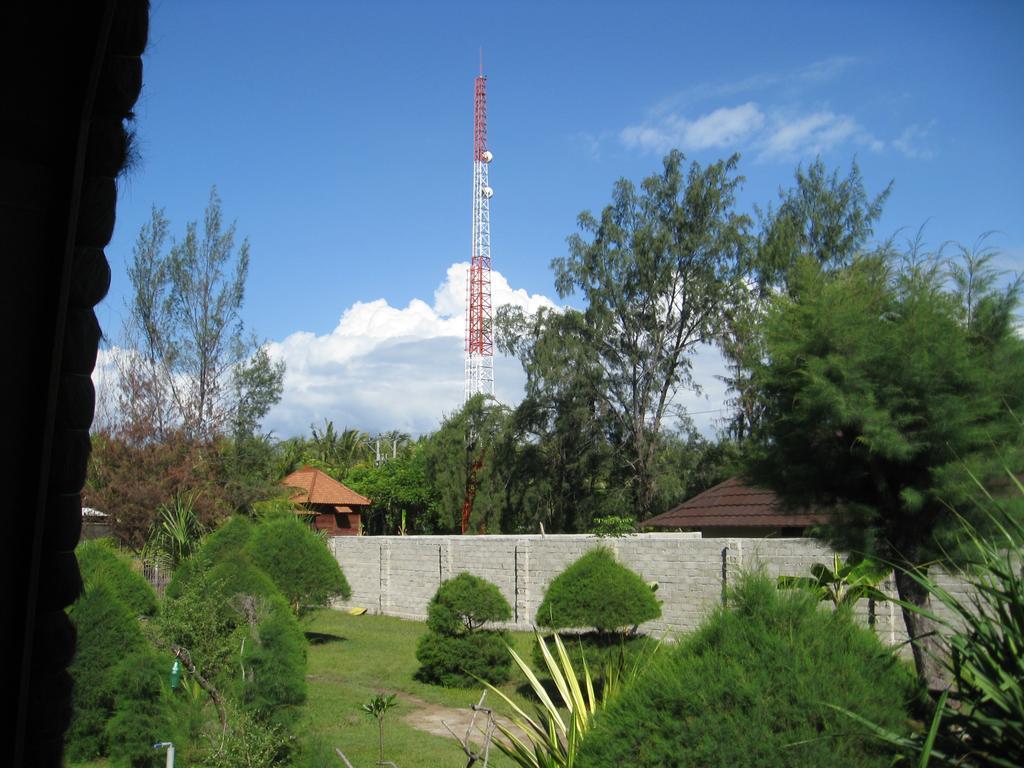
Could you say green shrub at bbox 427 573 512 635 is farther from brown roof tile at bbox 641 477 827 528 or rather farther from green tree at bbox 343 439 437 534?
green tree at bbox 343 439 437 534

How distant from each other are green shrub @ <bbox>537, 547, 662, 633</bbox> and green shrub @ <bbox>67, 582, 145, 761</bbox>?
17.5 feet

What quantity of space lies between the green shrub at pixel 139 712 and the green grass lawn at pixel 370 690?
1245 millimetres

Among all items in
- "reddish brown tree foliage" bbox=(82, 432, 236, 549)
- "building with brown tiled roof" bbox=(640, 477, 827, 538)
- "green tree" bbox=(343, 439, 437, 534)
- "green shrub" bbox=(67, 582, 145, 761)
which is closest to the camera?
"green shrub" bbox=(67, 582, 145, 761)

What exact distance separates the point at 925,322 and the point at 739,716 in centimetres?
549

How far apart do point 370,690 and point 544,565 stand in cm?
716

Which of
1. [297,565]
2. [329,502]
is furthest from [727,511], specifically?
[329,502]

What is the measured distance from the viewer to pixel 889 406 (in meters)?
7.84

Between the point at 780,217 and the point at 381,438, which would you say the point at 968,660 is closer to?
the point at 780,217

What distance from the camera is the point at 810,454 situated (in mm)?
8438

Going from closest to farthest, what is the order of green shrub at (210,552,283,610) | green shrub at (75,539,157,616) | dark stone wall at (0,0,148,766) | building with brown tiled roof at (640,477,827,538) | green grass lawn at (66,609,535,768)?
dark stone wall at (0,0,148,766) < green grass lawn at (66,609,535,768) < green shrub at (75,539,157,616) < green shrub at (210,552,283,610) < building with brown tiled roof at (640,477,827,538)

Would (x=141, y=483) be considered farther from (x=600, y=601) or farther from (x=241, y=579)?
(x=600, y=601)

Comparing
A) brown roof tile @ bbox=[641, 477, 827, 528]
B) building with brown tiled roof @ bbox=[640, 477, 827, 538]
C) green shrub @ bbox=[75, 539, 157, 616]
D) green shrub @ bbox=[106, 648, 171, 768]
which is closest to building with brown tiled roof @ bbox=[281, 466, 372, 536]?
building with brown tiled roof @ bbox=[640, 477, 827, 538]

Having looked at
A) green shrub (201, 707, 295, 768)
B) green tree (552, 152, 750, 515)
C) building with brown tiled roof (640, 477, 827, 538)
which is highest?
green tree (552, 152, 750, 515)

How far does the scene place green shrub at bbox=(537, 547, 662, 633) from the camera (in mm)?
12227
